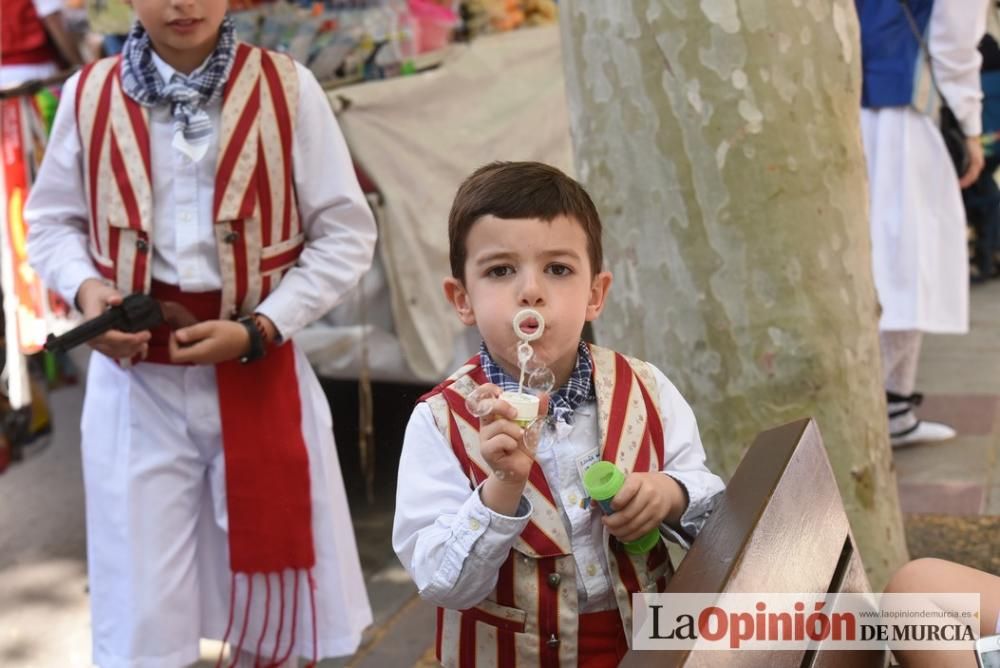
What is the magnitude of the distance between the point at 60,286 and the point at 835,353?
1.89m

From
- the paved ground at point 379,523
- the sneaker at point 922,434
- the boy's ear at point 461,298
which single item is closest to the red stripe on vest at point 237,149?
the boy's ear at point 461,298

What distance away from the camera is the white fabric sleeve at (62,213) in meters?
3.14

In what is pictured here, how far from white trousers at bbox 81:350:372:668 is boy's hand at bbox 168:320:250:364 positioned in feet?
0.51

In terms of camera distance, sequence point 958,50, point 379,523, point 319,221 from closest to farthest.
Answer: point 319,221 → point 958,50 → point 379,523

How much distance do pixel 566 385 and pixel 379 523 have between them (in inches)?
129

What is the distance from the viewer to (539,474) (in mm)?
1978

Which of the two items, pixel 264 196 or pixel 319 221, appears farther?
pixel 319 221

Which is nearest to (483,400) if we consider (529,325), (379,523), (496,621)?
(529,325)

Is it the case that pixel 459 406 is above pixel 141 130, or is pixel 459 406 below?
below

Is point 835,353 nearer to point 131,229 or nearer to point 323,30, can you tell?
point 131,229

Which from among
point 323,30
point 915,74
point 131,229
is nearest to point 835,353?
point 131,229

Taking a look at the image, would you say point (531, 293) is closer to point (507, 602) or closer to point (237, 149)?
point (507, 602)

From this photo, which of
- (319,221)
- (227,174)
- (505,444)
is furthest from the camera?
(319,221)

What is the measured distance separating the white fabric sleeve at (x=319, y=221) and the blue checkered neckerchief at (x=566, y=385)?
119 cm
